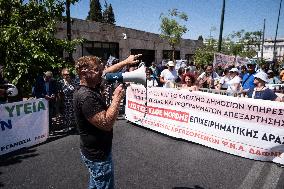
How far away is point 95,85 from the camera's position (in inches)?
114

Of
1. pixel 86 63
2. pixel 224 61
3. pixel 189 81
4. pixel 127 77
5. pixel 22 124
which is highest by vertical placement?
pixel 224 61

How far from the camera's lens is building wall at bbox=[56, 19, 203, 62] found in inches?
771

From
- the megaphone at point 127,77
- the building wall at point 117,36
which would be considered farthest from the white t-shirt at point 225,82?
the megaphone at point 127,77

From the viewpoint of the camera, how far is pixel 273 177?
5.16 m

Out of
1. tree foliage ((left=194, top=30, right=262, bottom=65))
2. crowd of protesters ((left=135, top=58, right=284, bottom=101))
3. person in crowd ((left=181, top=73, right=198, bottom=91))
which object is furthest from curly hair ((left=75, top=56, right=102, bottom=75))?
tree foliage ((left=194, top=30, right=262, bottom=65))

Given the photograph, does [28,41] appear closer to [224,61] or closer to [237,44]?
[224,61]

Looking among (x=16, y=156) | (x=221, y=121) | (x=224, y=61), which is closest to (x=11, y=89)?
(x=16, y=156)

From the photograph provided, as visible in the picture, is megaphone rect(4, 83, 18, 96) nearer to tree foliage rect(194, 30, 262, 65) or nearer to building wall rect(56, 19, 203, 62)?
building wall rect(56, 19, 203, 62)

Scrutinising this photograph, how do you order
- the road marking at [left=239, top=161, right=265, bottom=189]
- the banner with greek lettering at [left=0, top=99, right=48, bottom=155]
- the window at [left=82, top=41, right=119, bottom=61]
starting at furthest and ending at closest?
1. the window at [left=82, top=41, right=119, bottom=61]
2. the banner with greek lettering at [left=0, top=99, right=48, bottom=155]
3. the road marking at [left=239, top=161, right=265, bottom=189]

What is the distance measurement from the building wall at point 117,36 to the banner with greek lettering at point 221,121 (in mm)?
8261

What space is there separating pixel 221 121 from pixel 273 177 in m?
1.73

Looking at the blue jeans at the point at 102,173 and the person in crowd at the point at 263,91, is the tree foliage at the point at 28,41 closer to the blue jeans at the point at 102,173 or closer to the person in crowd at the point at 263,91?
the person in crowd at the point at 263,91

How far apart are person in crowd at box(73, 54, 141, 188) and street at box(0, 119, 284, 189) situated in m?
1.96

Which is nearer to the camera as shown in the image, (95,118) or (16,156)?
(95,118)
